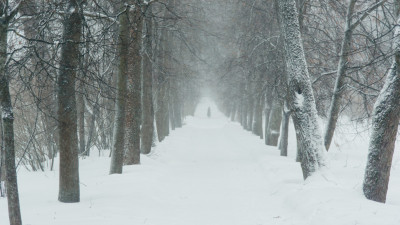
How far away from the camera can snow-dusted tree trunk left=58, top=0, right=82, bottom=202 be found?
21.9 ft

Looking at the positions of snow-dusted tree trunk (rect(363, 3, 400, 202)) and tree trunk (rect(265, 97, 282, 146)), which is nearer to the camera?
snow-dusted tree trunk (rect(363, 3, 400, 202))

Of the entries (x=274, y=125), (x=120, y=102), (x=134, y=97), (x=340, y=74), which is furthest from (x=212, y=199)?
(x=274, y=125)

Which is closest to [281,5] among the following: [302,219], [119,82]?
[119,82]

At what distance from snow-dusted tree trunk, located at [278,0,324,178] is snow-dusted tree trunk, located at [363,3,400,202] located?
1599 mm

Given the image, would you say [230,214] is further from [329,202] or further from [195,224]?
[329,202]

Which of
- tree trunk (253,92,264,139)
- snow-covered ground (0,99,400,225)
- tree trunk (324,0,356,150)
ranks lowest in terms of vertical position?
snow-covered ground (0,99,400,225)

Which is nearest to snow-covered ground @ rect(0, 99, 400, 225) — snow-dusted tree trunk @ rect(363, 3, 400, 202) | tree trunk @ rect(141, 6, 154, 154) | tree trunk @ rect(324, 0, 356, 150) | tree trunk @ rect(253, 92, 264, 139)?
snow-dusted tree trunk @ rect(363, 3, 400, 202)

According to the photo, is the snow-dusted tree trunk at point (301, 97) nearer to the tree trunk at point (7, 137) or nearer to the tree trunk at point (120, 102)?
the tree trunk at point (120, 102)

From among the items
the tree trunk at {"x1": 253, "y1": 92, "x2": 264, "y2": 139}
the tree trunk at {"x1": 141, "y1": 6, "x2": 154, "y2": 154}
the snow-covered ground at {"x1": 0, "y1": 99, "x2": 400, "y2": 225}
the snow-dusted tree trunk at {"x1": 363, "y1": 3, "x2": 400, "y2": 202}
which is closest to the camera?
the snow-covered ground at {"x1": 0, "y1": 99, "x2": 400, "y2": 225}

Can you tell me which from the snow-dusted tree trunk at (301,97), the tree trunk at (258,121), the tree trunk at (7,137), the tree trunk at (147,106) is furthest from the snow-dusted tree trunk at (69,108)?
the tree trunk at (258,121)

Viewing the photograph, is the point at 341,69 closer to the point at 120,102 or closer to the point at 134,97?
the point at 134,97

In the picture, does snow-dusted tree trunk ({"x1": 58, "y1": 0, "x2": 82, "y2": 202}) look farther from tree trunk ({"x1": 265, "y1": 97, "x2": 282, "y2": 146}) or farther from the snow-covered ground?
tree trunk ({"x1": 265, "y1": 97, "x2": 282, "y2": 146})

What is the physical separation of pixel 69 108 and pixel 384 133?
19.8ft

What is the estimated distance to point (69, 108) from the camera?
690 centimetres
